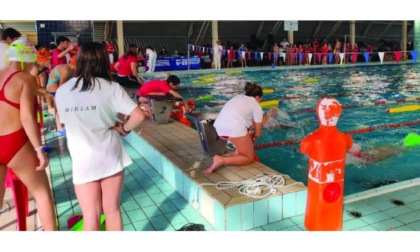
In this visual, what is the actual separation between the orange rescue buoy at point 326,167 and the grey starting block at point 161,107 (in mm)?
3269

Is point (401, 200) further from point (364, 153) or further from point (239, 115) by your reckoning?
point (364, 153)

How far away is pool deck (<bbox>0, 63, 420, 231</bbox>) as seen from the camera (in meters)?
2.98

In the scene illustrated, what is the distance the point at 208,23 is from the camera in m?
23.1

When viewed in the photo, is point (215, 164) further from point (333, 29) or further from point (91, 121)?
point (333, 29)

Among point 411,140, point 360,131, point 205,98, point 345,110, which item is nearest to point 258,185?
point 411,140

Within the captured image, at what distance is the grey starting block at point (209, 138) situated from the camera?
4.08 metres

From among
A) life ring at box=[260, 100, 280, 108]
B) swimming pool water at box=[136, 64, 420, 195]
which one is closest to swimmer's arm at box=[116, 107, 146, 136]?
swimming pool water at box=[136, 64, 420, 195]

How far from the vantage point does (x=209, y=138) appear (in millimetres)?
4137

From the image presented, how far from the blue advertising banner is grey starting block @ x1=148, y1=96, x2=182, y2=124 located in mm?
12494

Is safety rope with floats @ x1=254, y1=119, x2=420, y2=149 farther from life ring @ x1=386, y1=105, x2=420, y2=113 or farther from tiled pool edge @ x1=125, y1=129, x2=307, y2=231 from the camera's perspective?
tiled pool edge @ x1=125, y1=129, x2=307, y2=231

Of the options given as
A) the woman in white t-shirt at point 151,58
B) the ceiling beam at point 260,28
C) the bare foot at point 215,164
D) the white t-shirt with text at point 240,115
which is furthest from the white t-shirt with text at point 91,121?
the ceiling beam at point 260,28

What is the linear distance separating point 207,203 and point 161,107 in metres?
2.98

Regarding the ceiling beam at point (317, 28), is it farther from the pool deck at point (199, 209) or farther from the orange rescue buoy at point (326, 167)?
the orange rescue buoy at point (326, 167)

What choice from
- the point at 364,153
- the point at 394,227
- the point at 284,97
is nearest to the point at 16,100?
the point at 394,227
